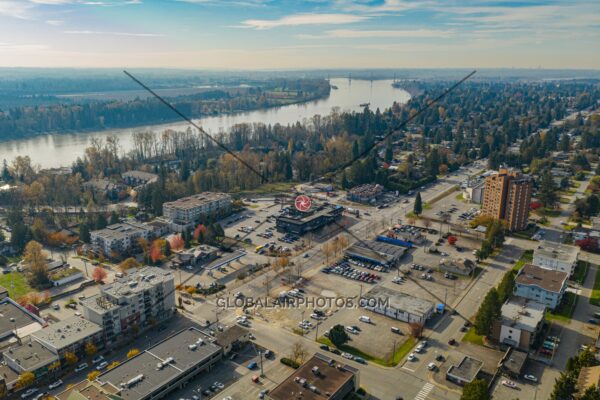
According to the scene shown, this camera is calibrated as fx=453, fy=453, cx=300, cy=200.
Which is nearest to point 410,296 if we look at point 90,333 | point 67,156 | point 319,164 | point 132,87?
point 90,333

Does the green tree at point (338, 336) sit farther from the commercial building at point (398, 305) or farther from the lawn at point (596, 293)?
the lawn at point (596, 293)

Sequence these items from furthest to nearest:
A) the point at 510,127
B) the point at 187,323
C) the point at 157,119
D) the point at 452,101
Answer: the point at 452,101 → the point at 157,119 → the point at 510,127 → the point at 187,323

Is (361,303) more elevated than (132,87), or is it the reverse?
(132,87)

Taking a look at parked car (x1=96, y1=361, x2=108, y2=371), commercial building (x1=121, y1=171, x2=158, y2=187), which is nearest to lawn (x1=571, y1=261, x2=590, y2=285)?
parked car (x1=96, y1=361, x2=108, y2=371)

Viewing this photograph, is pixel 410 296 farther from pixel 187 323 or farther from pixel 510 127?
pixel 510 127

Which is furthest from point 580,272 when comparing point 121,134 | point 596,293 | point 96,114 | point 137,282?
point 96,114

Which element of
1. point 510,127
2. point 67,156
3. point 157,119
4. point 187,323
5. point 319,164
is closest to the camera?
point 187,323

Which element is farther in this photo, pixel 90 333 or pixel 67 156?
pixel 67 156
